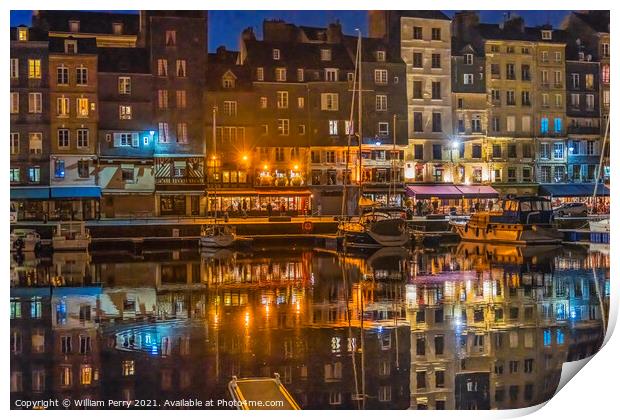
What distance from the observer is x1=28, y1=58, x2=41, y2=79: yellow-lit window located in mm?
15148

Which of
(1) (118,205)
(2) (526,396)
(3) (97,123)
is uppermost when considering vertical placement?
(3) (97,123)

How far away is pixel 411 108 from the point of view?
16.6 m

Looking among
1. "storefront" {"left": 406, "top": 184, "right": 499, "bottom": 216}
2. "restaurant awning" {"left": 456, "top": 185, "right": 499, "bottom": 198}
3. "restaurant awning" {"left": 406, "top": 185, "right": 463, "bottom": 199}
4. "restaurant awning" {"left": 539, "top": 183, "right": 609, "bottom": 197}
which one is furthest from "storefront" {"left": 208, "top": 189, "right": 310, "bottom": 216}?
"restaurant awning" {"left": 539, "top": 183, "right": 609, "bottom": 197}

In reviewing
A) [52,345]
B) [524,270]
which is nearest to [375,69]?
[524,270]

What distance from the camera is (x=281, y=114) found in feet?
54.8

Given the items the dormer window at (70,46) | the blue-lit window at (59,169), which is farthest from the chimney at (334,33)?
the blue-lit window at (59,169)

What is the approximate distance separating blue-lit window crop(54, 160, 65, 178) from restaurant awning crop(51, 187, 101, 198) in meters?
0.21

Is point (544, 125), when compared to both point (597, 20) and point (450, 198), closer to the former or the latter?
point (450, 198)

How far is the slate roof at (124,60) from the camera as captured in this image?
1659cm

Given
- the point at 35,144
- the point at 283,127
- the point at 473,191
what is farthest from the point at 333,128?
the point at 35,144

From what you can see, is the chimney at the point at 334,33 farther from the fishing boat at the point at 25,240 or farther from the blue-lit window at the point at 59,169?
the fishing boat at the point at 25,240

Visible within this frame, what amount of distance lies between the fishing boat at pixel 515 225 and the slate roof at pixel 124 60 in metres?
6.27
